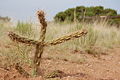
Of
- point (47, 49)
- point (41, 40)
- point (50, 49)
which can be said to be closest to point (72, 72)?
point (41, 40)

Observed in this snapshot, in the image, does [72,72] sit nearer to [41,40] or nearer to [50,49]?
[41,40]

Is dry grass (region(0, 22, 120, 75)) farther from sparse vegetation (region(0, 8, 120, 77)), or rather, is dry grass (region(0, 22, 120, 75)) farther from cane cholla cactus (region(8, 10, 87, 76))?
cane cholla cactus (region(8, 10, 87, 76))

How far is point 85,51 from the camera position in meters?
7.16

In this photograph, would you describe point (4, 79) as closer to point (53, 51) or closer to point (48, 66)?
point (48, 66)

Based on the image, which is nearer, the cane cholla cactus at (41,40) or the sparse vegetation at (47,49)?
the cane cholla cactus at (41,40)

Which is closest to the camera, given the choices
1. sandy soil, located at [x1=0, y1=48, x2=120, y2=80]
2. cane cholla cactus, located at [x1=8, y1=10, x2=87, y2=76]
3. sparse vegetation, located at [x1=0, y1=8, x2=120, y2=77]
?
cane cholla cactus, located at [x1=8, y1=10, x2=87, y2=76]

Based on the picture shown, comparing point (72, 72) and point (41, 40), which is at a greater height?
point (41, 40)

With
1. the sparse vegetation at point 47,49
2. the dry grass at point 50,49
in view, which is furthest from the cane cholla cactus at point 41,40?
the dry grass at point 50,49

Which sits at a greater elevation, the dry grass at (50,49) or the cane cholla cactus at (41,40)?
the cane cholla cactus at (41,40)

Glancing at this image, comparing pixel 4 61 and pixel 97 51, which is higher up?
pixel 4 61

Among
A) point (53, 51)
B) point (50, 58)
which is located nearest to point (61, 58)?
point (50, 58)

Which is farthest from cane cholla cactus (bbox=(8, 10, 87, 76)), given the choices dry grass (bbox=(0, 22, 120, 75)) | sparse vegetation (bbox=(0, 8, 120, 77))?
dry grass (bbox=(0, 22, 120, 75))

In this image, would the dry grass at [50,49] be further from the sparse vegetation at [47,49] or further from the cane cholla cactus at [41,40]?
the cane cholla cactus at [41,40]

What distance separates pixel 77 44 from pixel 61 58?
2071mm
